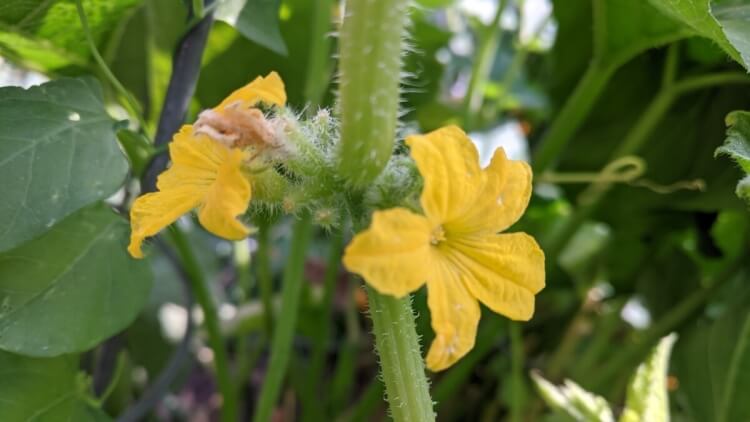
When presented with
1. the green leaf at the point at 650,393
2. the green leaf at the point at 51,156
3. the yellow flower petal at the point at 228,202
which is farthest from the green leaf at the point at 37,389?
the green leaf at the point at 650,393

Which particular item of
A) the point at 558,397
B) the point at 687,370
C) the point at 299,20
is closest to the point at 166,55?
the point at 299,20

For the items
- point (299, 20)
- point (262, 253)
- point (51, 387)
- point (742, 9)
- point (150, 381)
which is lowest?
point (150, 381)

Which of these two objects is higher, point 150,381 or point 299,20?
point 299,20

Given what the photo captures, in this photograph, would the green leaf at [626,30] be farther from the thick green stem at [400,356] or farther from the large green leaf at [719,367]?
the thick green stem at [400,356]

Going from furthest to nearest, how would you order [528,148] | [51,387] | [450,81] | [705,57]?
[450,81], [528,148], [705,57], [51,387]

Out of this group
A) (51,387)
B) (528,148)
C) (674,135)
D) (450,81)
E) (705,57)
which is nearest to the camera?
(51,387)

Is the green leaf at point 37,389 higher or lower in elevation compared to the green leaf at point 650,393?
lower

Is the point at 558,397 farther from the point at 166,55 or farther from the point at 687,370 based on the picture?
the point at 166,55
